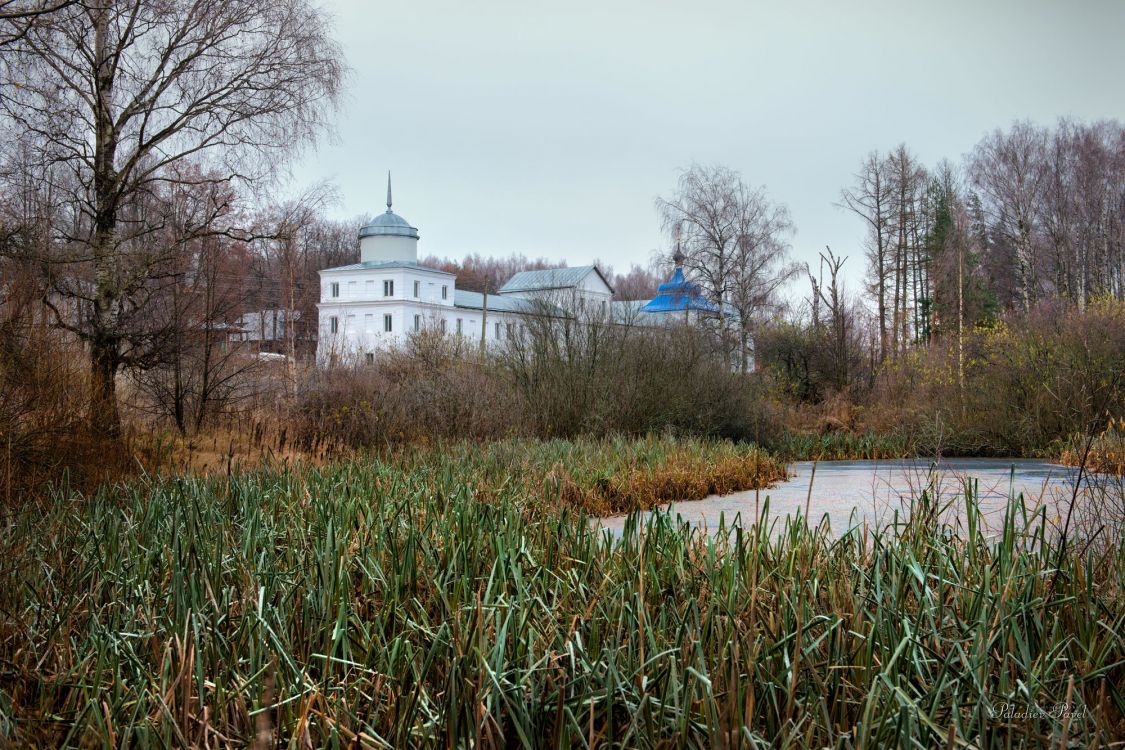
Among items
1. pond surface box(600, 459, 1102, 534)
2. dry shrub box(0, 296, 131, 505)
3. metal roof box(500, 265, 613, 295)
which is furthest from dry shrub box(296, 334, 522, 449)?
metal roof box(500, 265, 613, 295)

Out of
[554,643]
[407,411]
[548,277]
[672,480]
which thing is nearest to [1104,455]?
[554,643]

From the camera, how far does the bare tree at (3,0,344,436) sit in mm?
12555

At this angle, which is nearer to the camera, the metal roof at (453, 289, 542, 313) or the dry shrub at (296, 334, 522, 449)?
the dry shrub at (296, 334, 522, 449)

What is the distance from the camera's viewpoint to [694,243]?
33.7 metres

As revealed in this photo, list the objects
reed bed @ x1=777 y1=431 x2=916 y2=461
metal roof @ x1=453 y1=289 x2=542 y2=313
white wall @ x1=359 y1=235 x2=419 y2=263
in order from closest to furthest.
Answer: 1. reed bed @ x1=777 y1=431 x2=916 y2=461
2. white wall @ x1=359 y1=235 x2=419 y2=263
3. metal roof @ x1=453 y1=289 x2=542 y2=313

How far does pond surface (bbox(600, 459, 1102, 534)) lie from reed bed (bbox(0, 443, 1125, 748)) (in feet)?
4.56

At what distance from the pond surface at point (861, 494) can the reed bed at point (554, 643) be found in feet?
4.56

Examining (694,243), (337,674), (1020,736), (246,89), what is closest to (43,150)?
(246,89)

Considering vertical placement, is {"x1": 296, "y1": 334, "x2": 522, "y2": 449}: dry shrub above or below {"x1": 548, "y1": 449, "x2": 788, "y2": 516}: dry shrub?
above

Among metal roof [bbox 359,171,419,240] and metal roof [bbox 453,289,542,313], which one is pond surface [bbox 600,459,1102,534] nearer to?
metal roof [bbox 359,171,419,240]

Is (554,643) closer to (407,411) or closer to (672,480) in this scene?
(672,480)

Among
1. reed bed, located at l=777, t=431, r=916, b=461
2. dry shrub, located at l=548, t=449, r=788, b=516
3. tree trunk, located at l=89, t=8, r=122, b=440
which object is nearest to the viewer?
dry shrub, located at l=548, t=449, r=788, b=516

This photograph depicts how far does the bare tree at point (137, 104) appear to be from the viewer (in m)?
12.6

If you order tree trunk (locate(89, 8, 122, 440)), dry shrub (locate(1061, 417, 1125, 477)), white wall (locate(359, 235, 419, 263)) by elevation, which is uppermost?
white wall (locate(359, 235, 419, 263))
